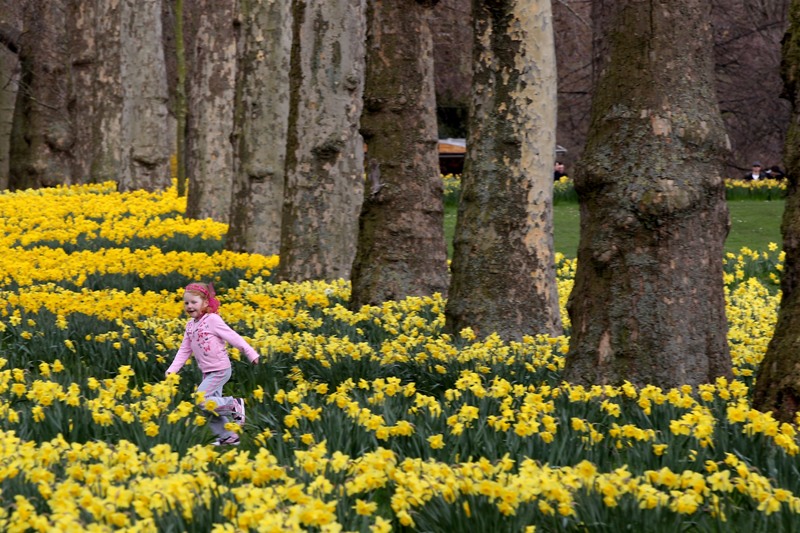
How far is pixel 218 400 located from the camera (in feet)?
19.1

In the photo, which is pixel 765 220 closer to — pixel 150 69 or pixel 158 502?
pixel 150 69

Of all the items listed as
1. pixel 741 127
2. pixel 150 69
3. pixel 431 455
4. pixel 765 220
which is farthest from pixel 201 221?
pixel 741 127

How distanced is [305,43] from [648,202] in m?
6.28

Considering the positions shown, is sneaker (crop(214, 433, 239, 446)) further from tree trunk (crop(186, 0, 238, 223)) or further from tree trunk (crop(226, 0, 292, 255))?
tree trunk (crop(186, 0, 238, 223))

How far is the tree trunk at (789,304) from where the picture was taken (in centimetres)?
503

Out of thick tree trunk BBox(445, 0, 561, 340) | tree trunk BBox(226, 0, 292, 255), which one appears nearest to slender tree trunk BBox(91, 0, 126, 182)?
tree trunk BBox(226, 0, 292, 255)

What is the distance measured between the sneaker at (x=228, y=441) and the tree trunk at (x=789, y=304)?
2.33 m

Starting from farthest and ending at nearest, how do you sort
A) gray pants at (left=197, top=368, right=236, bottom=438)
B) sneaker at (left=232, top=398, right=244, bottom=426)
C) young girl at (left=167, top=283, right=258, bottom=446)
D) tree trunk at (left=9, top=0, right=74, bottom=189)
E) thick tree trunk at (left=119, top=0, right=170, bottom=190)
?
tree trunk at (left=9, top=0, right=74, bottom=189)
thick tree trunk at (left=119, top=0, right=170, bottom=190)
young girl at (left=167, top=283, right=258, bottom=446)
sneaker at (left=232, top=398, right=244, bottom=426)
gray pants at (left=197, top=368, right=236, bottom=438)

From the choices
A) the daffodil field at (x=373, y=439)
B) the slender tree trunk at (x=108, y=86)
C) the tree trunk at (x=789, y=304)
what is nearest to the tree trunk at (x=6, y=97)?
the slender tree trunk at (x=108, y=86)

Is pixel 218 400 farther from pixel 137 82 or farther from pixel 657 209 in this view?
pixel 137 82

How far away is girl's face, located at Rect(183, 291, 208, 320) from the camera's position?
20.4 feet

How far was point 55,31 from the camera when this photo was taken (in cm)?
2556

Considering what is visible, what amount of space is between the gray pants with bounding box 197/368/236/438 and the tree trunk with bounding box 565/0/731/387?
1.73 meters

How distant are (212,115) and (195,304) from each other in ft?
40.4
